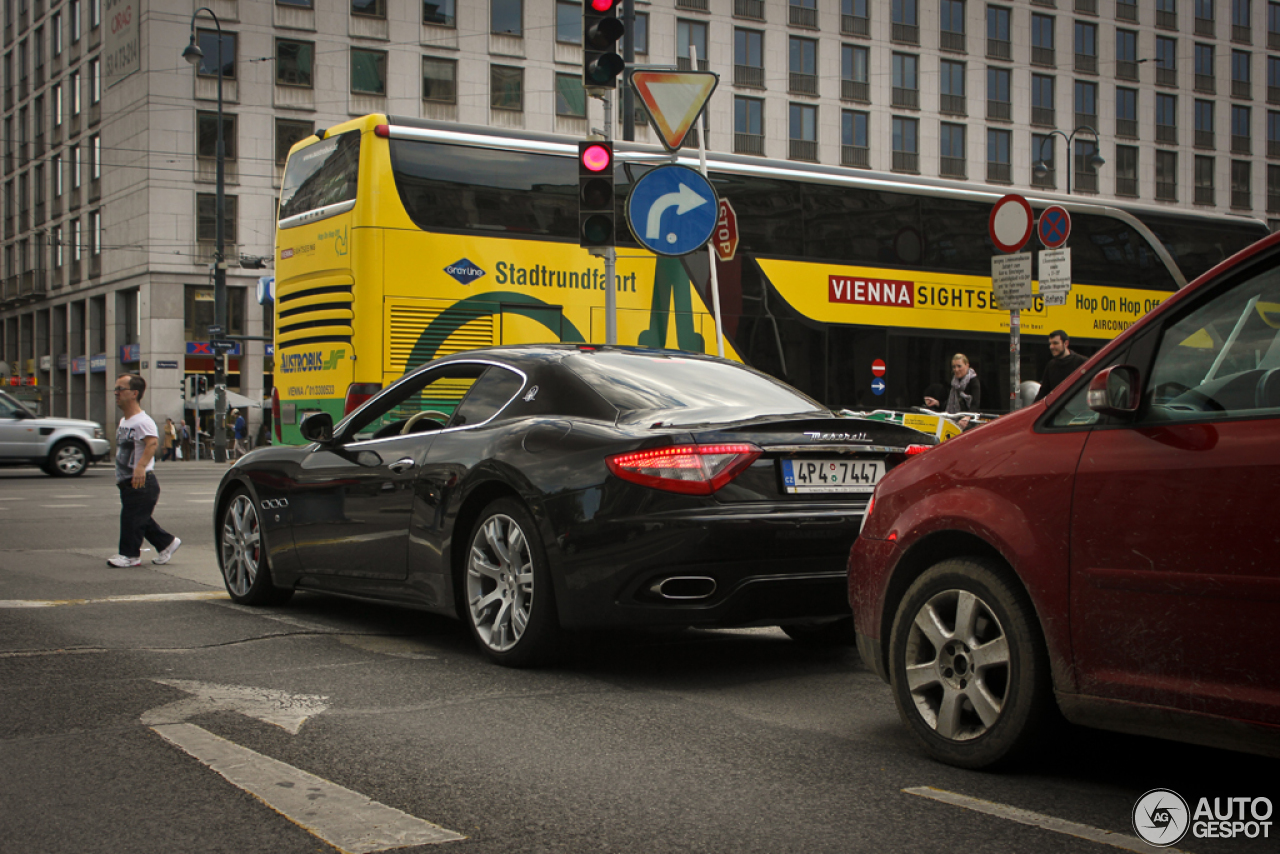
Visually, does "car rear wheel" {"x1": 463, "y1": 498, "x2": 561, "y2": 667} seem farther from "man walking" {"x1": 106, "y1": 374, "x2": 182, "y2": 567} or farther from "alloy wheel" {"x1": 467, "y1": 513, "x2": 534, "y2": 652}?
"man walking" {"x1": 106, "y1": 374, "x2": 182, "y2": 567}

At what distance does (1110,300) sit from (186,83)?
37967 mm

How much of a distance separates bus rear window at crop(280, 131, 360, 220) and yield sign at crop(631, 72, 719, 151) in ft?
11.9

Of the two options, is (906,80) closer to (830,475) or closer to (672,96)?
(672,96)

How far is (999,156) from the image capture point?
197ft

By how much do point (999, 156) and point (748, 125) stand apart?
12260 millimetres

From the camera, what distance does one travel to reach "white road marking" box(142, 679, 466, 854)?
11.4 ft

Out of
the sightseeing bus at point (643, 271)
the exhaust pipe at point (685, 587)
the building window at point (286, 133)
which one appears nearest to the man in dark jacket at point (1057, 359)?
the sightseeing bus at point (643, 271)

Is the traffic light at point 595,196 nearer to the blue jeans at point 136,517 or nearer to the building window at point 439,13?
the blue jeans at point 136,517

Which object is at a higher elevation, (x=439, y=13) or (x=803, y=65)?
(x=439, y=13)

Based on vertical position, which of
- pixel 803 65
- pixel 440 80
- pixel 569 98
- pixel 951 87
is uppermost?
pixel 803 65

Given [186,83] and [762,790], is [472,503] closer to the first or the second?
[762,790]

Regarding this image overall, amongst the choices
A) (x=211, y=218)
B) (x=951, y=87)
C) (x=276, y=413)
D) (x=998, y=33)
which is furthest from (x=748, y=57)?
(x=276, y=413)

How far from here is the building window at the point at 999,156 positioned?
59.8 m

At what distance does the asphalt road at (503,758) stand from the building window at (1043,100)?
191 feet
